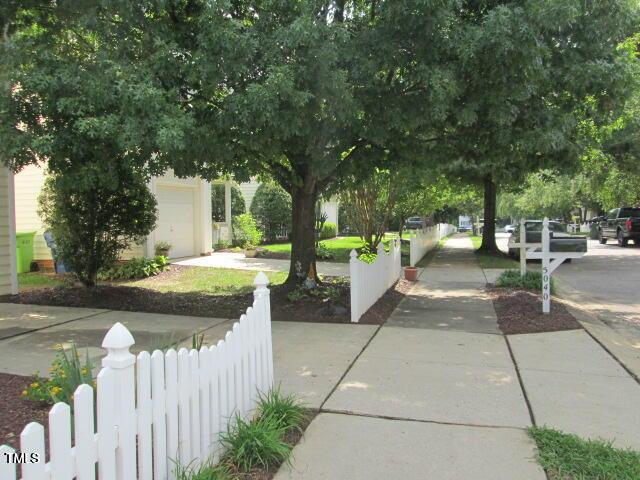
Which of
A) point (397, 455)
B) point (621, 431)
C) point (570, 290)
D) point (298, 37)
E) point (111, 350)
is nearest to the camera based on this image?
point (111, 350)

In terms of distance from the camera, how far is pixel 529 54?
594 centimetres

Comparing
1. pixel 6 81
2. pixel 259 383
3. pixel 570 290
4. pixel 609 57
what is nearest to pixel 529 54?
pixel 609 57

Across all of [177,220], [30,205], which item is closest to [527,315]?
[177,220]

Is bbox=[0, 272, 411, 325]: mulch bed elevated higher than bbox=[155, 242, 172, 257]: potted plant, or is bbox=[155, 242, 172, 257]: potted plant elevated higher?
bbox=[155, 242, 172, 257]: potted plant

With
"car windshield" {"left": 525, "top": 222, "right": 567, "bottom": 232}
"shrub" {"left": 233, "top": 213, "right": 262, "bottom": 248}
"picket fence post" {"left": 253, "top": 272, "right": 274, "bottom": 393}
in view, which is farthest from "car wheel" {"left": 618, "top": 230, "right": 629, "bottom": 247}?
"picket fence post" {"left": 253, "top": 272, "right": 274, "bottom": 393}

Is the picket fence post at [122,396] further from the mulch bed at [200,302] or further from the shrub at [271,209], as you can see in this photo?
the shrub at [271,209]

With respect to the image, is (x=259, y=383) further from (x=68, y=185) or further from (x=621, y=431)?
(x=68, y=185)

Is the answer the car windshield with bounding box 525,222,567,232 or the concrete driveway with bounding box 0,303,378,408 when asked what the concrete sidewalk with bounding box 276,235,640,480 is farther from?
the car windshield with bounding box 525,222,567,232

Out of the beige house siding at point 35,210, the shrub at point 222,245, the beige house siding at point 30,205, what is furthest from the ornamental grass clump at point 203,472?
the shrub at point 222,245

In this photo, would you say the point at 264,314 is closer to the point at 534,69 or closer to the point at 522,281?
the point at 534,69

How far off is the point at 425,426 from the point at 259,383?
4.22 ft

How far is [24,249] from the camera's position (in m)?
13.9

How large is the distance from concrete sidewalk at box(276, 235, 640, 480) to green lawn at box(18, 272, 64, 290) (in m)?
8.11

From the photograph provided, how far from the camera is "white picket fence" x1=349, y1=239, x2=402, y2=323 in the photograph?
24.7 feet
